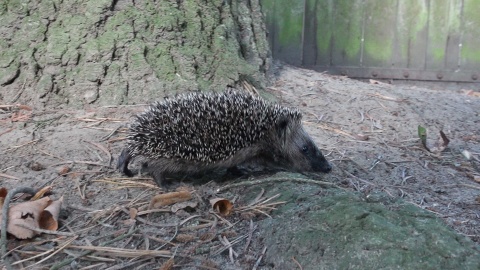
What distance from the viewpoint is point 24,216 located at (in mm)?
3330

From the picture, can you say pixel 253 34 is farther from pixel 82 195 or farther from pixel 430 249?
pixel 430 249

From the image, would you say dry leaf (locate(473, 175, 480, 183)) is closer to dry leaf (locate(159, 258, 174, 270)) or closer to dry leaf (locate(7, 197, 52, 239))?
dry leaf (locate(159, 258, 174, 270))

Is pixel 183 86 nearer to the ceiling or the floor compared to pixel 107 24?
A: nearer to the floor

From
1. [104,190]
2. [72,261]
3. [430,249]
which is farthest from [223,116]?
[430,249]

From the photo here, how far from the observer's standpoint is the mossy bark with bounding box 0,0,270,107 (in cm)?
537

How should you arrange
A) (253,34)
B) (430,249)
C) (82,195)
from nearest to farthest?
(430,249) < (82,195) < (253,34)

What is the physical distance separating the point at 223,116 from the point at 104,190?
1073 mm

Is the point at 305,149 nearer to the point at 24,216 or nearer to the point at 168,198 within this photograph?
the point at 168,198

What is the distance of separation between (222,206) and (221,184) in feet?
2.07

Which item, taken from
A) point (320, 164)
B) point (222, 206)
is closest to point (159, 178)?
point (222, 206)

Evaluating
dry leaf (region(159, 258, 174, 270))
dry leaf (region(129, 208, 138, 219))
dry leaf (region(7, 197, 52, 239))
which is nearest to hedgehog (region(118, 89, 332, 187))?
dry leaf (region(129, 208, 138, 219))

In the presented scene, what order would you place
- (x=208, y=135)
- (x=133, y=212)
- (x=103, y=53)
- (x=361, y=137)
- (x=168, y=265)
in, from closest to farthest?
1. (x=168, y=265)
2. (x=133, y=212)
3. (x=208, y=135)
4. (x=103, y=53)
5. (x=361, y=137)

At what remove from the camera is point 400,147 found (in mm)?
5406

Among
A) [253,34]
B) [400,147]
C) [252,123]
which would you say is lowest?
[400,147]
